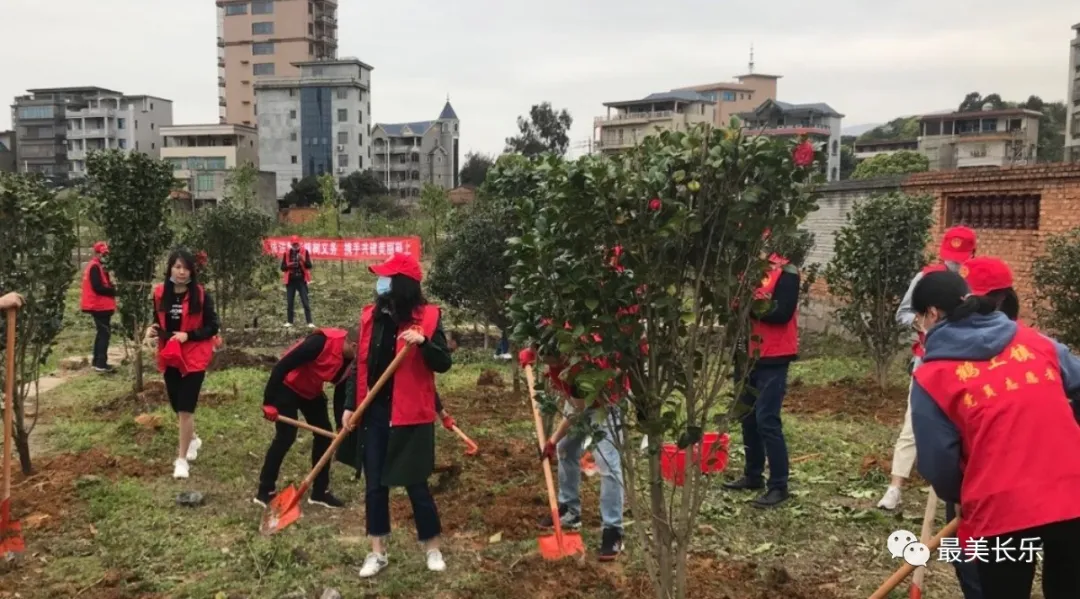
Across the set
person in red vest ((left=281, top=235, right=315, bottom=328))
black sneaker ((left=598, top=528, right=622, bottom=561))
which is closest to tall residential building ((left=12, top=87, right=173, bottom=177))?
person in red vest ((left=281, top=235, right=315, bottom=328))

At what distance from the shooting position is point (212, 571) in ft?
13.5

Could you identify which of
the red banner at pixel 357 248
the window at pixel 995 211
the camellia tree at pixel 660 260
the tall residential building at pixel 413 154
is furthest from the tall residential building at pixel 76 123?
the camellia tree at pixel 660 260

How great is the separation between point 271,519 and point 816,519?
3.12 metres

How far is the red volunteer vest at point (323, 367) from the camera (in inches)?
196

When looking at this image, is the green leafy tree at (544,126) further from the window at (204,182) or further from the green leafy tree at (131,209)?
the green leafy tree at (131,209)

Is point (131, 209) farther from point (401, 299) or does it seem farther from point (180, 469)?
point (401, 299)

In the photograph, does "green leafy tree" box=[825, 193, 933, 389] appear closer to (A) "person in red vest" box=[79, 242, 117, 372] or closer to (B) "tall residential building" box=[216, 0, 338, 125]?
(A) "person in red vest" box=[79, 242, 117, 372]

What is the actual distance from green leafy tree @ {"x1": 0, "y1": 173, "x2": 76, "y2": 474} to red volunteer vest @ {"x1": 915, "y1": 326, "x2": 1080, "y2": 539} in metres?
5.26

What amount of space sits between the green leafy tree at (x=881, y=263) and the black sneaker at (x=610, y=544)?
198 inches

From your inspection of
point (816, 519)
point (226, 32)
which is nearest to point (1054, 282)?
point (816, 519)

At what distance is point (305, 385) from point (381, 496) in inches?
50.1

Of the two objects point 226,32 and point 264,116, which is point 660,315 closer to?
point 264,116

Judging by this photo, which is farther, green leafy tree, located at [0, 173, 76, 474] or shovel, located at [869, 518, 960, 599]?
green leafy tree, located at [0, 173, 76, 474]

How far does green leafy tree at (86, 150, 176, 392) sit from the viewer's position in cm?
729
